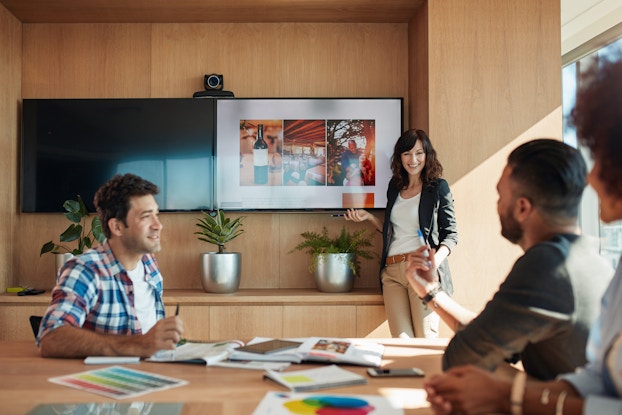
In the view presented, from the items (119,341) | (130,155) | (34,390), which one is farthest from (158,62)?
(34,390)

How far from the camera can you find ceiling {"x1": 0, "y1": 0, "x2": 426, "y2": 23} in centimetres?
425

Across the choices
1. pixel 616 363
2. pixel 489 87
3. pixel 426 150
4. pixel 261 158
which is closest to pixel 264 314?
pixel 261 158

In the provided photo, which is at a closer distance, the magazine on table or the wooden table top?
the wooden table top

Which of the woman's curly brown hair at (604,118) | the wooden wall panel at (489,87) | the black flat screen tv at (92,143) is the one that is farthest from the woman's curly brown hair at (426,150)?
the woman's curly brown hair at (604,118)

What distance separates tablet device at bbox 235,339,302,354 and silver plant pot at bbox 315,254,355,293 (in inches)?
87.3

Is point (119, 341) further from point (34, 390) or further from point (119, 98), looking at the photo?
point (119, 98)

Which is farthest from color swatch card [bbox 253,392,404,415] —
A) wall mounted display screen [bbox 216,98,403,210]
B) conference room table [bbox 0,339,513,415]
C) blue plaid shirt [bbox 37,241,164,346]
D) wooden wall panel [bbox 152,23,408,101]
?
wooden wall panel [bbox 152,23,408,101]

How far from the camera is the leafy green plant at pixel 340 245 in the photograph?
4305 millimetres

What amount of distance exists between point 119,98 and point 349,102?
162 centimetres

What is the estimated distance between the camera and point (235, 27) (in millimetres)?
4645

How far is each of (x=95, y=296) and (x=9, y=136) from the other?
9.40 feet

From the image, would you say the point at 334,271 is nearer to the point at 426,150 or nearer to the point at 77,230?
the point at 426,150

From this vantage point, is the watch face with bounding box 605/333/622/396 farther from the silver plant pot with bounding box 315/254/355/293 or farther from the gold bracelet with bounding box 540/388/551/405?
the silver plant pot with bounding box 315/254/355/293

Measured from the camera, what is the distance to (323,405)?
1370mm
